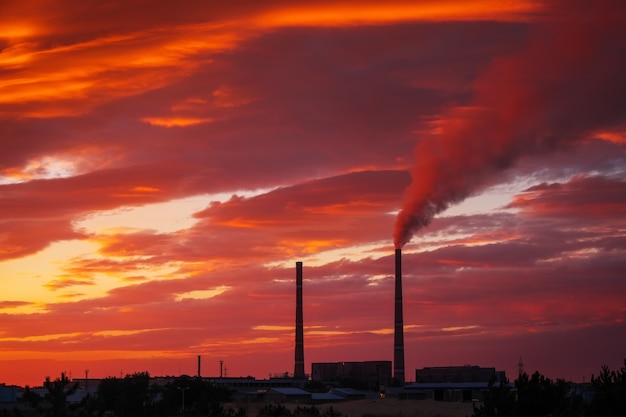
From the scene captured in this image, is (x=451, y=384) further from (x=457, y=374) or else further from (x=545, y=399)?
(x=545, y=399)

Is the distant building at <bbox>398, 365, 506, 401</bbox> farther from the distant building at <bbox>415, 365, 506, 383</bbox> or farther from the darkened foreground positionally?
the darkened foreground

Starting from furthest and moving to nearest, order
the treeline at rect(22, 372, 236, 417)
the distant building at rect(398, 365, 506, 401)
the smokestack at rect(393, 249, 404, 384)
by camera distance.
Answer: the smokestack at rect(393, 249, 404, 384), the distant building at rect(398, 365, 506, 401), the treeline at rect(22, 372, 236, 417)

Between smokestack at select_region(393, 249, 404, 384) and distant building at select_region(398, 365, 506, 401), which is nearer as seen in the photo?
distant building at select_region(398, 365, 506, 401)

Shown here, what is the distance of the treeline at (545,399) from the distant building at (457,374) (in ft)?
363

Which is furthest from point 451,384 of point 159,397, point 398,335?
point 159,397

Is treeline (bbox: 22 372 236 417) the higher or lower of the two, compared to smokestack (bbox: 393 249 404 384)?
lower

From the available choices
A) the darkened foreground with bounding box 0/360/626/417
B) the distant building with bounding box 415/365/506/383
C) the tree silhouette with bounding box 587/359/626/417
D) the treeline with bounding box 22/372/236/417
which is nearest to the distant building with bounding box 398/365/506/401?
the distant building with bounding box 415/365/506/383

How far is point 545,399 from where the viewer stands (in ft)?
205

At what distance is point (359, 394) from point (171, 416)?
49.5 meters

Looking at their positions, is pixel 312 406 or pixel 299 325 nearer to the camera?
pixel 312 406

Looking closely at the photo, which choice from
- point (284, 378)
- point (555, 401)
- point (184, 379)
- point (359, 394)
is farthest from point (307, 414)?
point (284, 378)

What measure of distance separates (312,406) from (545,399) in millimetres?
63446

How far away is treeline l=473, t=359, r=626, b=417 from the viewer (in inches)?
2383

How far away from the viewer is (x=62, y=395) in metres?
60.3
